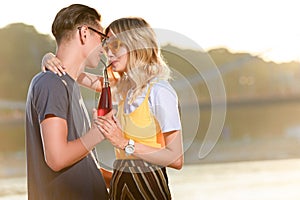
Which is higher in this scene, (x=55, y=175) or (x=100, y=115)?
(x=100, y=115)

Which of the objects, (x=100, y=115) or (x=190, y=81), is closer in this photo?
(x=100, y=115)

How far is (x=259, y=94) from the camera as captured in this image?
4848 mm

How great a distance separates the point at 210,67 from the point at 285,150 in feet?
12.2

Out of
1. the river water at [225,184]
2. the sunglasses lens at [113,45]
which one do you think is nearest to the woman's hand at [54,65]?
the sunglasses lens at [113,45]

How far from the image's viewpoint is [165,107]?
153 centimetres

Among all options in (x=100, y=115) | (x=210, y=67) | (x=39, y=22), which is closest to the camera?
(x=100, y=115)

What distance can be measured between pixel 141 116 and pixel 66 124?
0.17 m

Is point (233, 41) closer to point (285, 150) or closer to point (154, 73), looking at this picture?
→ point (285, 150)

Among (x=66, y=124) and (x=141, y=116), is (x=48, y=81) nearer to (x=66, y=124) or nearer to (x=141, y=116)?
(x=66, y=124)

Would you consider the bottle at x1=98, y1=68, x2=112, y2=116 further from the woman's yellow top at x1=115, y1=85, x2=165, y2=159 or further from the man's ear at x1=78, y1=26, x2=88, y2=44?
the man's ear at x1=78, y1=26, x2=88, y2=44

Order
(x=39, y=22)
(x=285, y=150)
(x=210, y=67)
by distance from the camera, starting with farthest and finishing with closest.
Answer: (x=285, y=150), (x=39, y=22), (x=210, y=67)

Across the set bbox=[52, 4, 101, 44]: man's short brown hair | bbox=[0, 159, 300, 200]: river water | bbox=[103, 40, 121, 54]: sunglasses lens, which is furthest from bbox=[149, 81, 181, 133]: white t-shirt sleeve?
bbox=[0, 159, 300, 200]: river water

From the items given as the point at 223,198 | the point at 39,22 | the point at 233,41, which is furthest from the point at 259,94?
the point at 39,22

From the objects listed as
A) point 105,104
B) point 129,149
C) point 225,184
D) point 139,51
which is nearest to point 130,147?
point 129,149
